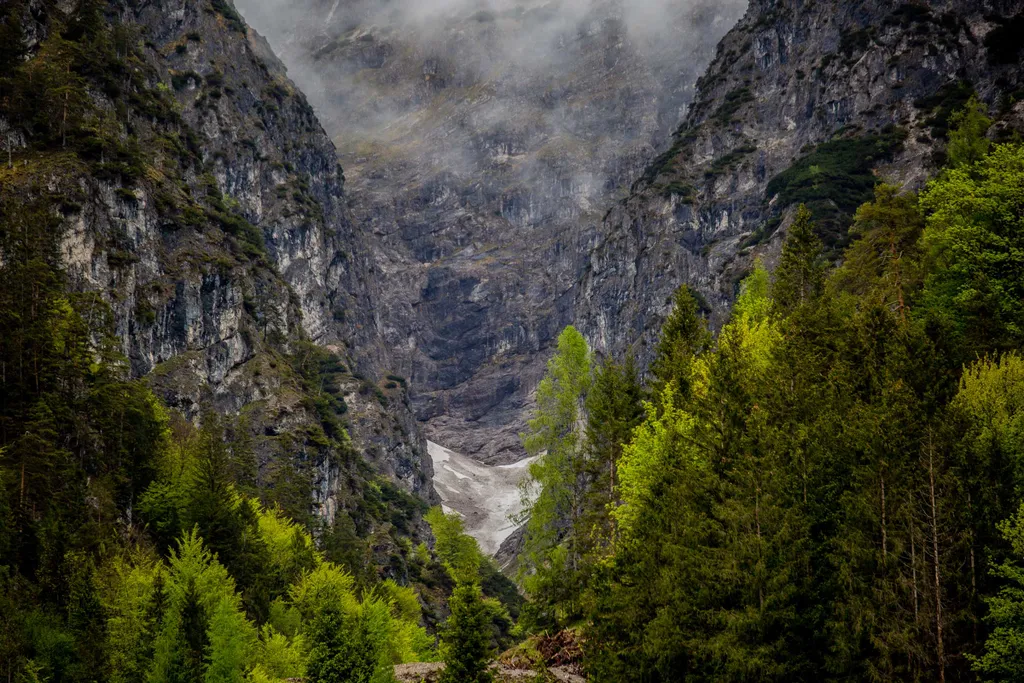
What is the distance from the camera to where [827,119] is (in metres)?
167

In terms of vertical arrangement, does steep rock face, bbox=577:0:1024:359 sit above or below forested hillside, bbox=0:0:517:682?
above

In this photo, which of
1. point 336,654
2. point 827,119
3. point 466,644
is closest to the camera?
point 466,644

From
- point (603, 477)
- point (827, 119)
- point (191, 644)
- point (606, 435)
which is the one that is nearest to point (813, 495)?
point (603, 477)

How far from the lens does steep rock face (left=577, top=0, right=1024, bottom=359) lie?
129 meters

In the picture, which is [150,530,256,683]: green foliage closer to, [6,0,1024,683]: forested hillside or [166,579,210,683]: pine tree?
[166,579,210,683]: pine tree

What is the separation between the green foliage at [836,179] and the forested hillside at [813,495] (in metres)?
76.3

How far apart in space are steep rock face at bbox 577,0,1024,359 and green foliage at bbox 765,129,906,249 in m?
0.25

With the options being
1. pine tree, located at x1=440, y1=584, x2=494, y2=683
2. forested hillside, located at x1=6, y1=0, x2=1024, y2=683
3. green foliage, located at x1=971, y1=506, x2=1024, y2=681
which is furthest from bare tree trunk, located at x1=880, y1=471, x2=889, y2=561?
pine tree, located at x1=440, y1=584, x2=494, y2=683

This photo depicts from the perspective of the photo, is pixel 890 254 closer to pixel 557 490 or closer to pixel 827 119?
pixel 557 490

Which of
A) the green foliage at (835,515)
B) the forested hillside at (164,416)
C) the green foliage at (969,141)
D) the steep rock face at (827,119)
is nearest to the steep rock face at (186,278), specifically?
the forested hillside at (164,416)

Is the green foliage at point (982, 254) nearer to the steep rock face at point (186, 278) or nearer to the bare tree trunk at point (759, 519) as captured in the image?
the bare tree trunk at point (759, 519)

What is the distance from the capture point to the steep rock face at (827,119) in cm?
12925

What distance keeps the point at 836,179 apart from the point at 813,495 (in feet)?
378

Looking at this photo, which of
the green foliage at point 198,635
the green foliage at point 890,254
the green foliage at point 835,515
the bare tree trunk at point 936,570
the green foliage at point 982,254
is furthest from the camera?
the green foliage at point 890,254
